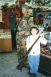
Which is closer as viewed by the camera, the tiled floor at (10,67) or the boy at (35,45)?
the boy at (35,45)

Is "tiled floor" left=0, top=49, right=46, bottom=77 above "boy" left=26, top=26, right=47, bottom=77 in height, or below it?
below

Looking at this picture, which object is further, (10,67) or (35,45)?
(10,67)

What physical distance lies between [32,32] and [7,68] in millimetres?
1280

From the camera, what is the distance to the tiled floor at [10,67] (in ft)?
13.5

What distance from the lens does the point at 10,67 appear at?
179 inches

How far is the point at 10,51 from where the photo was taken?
5816 millimetres

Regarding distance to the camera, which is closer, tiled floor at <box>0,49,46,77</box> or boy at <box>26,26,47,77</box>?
boy at <box>26,26,47,77</box>

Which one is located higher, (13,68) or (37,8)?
(37,8)

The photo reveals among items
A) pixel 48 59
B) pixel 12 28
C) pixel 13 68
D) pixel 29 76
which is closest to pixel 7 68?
pixel 13 68

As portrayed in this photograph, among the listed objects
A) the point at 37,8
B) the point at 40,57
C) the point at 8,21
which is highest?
the point at 37,8

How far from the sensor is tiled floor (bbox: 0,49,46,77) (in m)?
4.11

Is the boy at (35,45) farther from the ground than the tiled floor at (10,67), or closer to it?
farther from the ground

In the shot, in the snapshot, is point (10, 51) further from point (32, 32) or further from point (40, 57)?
point (32, 32)

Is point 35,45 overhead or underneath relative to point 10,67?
overhead
